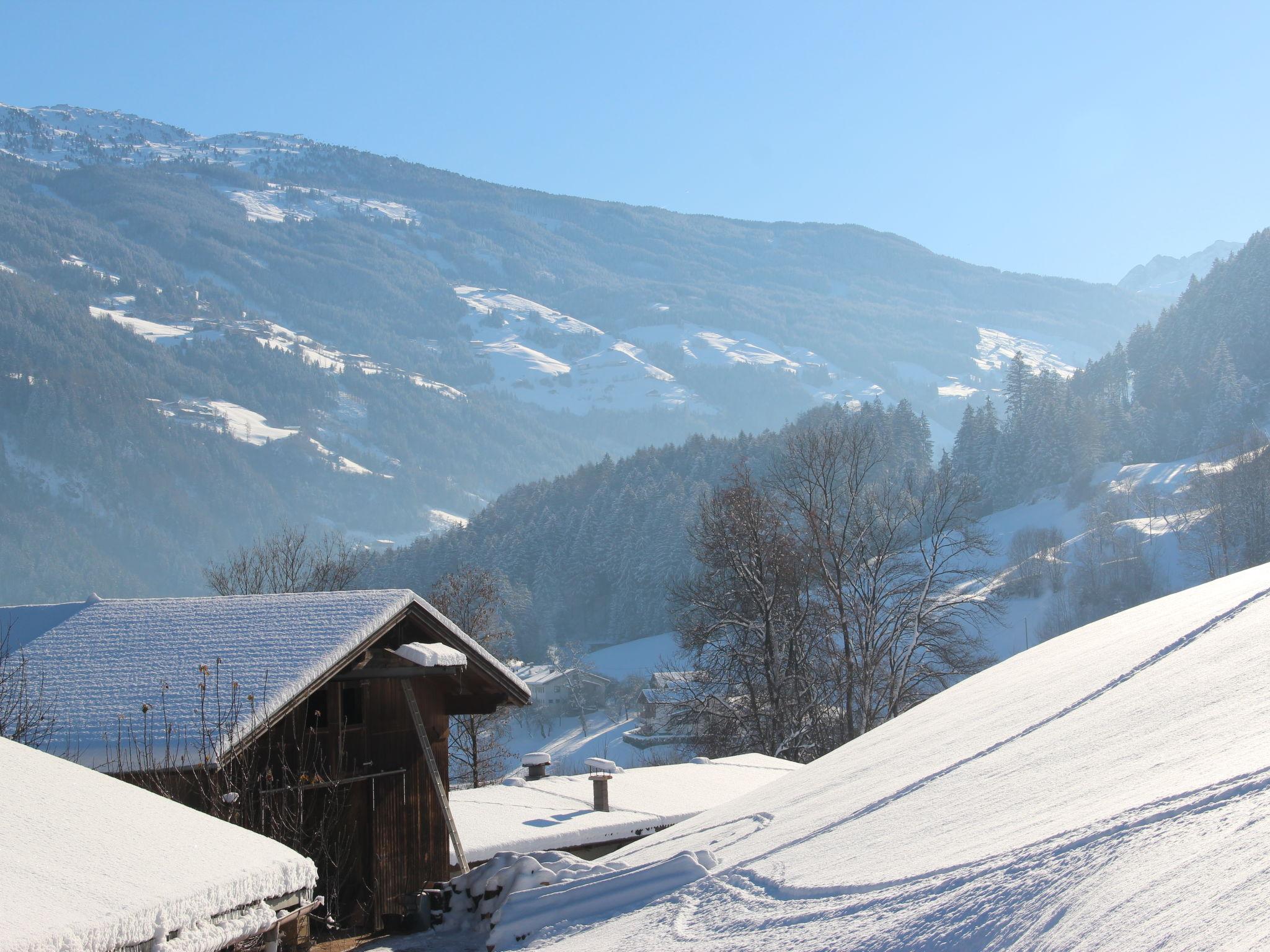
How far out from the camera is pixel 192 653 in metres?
11.3

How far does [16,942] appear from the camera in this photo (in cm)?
378

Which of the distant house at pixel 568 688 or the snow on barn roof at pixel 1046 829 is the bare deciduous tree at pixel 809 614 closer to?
the snow on barn roof at pixel 1046 829

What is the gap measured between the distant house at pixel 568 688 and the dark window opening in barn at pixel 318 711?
8339cm

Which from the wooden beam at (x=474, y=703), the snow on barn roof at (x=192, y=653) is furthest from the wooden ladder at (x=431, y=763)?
the wooden beam at (x=474, y=703)

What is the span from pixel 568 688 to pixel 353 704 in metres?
85.7

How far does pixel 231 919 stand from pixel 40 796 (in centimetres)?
101

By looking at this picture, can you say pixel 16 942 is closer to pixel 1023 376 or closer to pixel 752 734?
pixel 752 734

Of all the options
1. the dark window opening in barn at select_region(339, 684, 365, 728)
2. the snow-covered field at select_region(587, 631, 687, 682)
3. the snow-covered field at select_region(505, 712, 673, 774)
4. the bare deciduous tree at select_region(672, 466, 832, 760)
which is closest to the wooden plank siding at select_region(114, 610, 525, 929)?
the dark window opening in barn at select_region(339, 684, 365, 728)

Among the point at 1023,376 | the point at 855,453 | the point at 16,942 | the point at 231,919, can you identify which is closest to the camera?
the point at 16,942

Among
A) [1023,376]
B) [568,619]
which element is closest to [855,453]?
[568,619]

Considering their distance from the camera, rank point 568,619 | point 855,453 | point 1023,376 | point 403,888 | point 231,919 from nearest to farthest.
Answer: point 231,919, point 403,888, point 855,453, point 568,619, point 1023,376

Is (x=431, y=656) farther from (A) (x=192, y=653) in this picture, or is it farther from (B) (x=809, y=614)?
(B) (x=809, y=614)

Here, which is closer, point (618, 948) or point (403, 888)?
point (618, 948)

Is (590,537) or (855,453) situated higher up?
(590,537)
